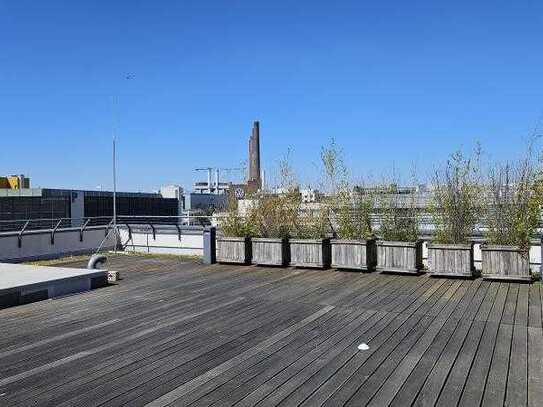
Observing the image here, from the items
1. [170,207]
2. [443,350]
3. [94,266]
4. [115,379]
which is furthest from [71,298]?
[170,207]

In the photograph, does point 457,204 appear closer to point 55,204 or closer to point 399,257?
point 399,257

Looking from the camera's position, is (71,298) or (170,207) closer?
(71,298)

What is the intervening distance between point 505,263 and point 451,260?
2.79 ft

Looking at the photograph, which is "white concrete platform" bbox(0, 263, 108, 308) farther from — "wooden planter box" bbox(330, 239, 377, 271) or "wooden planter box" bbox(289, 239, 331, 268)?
"wooden planter box" bbox(330, 239, 377, 271)

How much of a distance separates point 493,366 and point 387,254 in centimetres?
499

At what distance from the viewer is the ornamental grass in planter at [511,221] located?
7.98m

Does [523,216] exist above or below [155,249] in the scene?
above

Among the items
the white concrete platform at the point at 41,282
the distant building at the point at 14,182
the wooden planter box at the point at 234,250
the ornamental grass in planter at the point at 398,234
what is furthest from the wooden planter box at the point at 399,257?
the distant building at the point at 14,182

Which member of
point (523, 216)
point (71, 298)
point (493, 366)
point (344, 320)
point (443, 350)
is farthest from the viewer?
point (523, 216)

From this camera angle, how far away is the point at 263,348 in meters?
4.82

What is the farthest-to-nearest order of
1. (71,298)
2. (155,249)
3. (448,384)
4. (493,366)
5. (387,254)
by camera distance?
(155,249), (387,254), (71,298), (493,366), (448,384)

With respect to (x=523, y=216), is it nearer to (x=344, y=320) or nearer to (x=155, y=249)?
(x=344, y=320)

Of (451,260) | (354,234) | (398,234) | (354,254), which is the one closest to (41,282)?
(354,254)

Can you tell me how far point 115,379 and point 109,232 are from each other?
1087 centimetres
